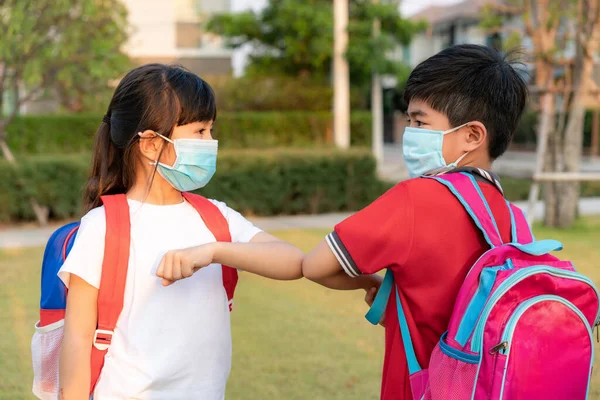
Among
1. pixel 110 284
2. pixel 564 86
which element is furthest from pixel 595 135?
→ pixel 110 284

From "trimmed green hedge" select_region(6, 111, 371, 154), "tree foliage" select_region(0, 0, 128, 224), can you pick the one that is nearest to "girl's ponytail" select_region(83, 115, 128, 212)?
"tree foliage" select_region(0, 0, 128, 224)

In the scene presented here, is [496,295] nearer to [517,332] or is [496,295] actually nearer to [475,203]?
[517,332]

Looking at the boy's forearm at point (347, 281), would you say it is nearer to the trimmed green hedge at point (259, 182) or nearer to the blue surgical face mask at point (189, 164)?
the blue surgical face mask at point (189, 164)

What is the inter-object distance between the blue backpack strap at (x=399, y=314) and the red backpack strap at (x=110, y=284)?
0.63 meters

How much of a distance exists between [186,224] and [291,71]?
59.6ft

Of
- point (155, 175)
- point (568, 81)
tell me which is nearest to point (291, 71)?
point (568, 81)

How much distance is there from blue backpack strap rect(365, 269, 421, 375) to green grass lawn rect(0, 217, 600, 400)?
2.18 m

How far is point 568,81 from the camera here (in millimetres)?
10273

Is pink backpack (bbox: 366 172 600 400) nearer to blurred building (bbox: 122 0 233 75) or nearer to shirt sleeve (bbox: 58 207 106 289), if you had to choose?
shirt sleeve (bbox: 58 207 106 289)

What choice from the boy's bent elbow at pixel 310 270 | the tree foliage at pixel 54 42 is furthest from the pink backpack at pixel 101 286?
the tree foliage at pixel 54 42

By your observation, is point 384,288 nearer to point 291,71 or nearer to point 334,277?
point 334,277

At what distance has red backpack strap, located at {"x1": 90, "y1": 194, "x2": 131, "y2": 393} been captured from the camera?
1812mm

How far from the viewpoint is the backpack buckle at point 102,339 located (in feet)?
5.98

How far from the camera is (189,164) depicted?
6.59 ft
